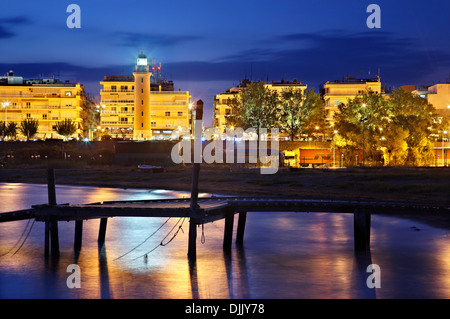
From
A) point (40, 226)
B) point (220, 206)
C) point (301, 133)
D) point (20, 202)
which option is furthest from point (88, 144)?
point (220, 206)

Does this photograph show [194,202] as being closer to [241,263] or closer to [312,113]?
[241,263]

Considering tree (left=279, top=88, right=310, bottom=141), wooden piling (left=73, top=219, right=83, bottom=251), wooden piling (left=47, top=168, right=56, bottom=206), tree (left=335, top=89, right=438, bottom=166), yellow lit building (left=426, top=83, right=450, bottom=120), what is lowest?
wooden piling (left=73, top=219, right=83, bottom=251)

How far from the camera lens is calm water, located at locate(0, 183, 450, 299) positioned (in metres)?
19.1

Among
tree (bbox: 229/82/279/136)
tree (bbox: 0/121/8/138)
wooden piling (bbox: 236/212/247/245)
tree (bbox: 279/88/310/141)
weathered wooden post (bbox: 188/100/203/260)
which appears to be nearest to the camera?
weathered wooden post (bbox: 188/100/203/260)

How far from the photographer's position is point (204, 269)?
2175 cm

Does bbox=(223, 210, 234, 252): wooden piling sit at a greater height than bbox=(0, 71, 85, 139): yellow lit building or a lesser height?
lesser

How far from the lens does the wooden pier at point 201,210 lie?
2223 cm

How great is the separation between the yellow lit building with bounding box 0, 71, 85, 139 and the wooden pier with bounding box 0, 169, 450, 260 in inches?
4415

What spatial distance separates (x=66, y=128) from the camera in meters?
124

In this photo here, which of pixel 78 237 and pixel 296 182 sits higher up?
pixel 296 182

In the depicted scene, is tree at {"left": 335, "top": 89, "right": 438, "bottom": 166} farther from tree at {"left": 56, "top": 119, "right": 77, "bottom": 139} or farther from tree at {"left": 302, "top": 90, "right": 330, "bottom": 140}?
tree at {"left": 56, "top": 119, "right": 77, "bottom": 139}

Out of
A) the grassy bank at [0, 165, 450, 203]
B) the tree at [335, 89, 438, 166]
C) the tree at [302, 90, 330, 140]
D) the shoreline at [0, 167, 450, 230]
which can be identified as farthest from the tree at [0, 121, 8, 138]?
the tree at [335, 89, 438, 166]

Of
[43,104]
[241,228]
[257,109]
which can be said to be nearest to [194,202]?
[241,228]

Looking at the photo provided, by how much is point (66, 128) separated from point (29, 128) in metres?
6.83
